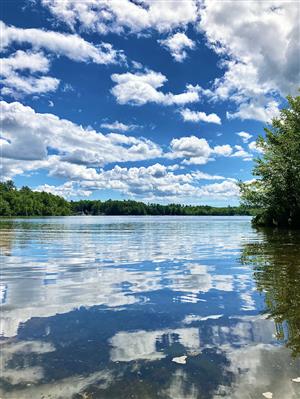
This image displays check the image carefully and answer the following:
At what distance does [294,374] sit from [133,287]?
689cm

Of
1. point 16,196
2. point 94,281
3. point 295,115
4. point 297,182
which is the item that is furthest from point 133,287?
point 16,196

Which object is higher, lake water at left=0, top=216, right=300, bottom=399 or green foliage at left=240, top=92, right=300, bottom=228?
green foliage at left=240, top=92, right=300, bottom=228

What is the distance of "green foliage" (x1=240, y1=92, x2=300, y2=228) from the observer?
41969 mm

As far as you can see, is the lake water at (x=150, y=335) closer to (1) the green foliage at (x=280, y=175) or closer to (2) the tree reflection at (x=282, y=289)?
(2) the tree reflection at (x=282, y=289)

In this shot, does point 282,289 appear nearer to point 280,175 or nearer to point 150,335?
point 150,335

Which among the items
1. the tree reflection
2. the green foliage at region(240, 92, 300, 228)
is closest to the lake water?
the tree reflection

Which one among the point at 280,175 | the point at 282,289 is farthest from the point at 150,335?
the point at 280,175

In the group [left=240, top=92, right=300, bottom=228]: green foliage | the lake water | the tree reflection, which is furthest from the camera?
[left=240, top=92, right=300, bottom=228]: green foliage

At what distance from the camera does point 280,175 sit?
140 feet

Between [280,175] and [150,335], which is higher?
[280,175]

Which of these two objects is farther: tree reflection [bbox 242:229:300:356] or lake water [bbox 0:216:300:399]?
tree reflection [bbox 242:229:300:356]

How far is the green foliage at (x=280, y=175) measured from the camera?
41969 millimetres

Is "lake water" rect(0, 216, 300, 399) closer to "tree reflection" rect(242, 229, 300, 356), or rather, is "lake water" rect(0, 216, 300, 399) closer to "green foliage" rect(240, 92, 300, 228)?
"tree reflection" rect(242, 229, 300, 356)

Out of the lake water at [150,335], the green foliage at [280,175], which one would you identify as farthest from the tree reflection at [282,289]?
the green foliage at [280,175]
